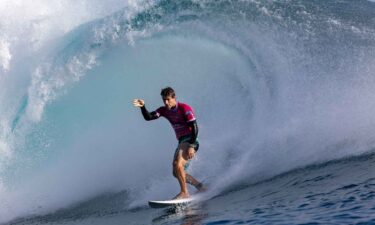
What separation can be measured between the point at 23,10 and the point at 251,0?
6.01 metres

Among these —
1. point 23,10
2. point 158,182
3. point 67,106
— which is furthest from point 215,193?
point 23,10

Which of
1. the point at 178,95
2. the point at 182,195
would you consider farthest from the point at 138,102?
the point at 178,95

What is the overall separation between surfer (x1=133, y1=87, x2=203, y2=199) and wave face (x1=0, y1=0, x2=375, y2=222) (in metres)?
0.79

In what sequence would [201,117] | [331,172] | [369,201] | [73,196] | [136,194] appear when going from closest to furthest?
1. [369,201]
2. [331,172]
3. [136,194]
4. [73,196]
5. [201,117]

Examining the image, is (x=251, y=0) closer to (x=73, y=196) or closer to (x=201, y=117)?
(x=201, y=117)

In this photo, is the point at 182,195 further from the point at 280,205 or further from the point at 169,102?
the point at 280,205

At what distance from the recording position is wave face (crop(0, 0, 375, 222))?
932 cm

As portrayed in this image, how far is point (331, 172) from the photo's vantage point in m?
7.69

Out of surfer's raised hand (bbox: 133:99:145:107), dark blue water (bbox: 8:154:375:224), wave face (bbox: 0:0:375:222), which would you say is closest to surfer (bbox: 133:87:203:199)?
surfer's raised hand (bbox: 133:99:145:107)

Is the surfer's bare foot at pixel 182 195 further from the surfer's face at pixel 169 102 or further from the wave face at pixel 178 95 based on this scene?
the surfer's face at pixel 169 102

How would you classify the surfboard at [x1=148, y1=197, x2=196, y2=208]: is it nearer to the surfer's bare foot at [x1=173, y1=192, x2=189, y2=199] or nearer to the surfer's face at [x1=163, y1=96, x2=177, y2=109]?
the surfer's bare foot at [x1=173, y1=192, x2=189, y2=199]

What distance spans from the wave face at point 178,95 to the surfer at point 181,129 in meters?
0.79

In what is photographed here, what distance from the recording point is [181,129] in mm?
8328

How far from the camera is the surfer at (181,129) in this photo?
8070 millimetres
